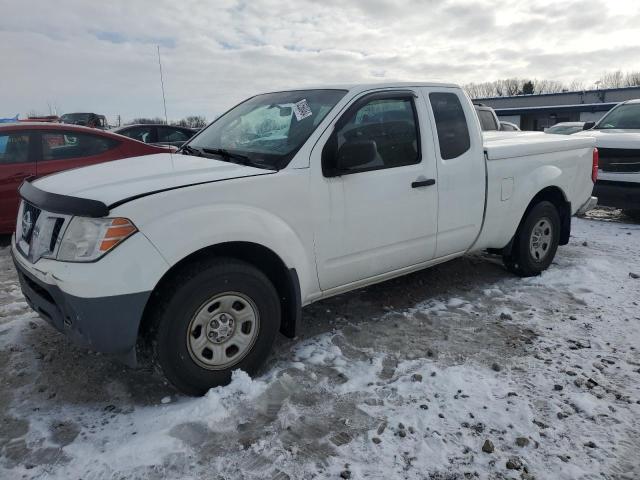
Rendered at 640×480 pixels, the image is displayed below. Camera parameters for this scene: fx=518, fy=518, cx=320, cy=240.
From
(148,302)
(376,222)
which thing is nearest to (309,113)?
(376,222)

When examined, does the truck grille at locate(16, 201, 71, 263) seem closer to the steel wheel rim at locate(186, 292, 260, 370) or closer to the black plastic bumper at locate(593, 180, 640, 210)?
the steel wheel rim at locate(186, 292, 260, 370)

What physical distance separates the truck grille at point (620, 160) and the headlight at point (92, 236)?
24.0ft

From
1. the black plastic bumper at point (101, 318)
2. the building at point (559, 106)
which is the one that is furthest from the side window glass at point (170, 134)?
the building at point (559, 106)

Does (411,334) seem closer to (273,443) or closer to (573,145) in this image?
(273,443)

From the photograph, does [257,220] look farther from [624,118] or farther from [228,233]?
[624,118]

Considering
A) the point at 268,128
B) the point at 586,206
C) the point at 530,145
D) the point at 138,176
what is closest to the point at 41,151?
the point at 268,128

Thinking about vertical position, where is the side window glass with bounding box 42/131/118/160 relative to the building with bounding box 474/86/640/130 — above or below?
below

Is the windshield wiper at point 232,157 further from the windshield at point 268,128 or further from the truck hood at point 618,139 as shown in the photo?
the truck hood at point 618,139

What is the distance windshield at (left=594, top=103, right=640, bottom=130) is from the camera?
878 centimetres

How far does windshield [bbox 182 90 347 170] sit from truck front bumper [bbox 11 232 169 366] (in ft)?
3.93

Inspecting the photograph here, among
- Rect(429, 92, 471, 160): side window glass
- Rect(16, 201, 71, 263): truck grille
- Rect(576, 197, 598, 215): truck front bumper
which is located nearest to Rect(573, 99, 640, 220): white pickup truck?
Rect(576, 197, 598, 215): truck front bumper

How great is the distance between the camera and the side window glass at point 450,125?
13.6 feet

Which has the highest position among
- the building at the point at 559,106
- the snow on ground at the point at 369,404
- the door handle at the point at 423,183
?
the building at the point at 559,106

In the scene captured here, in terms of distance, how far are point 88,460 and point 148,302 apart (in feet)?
2.70
